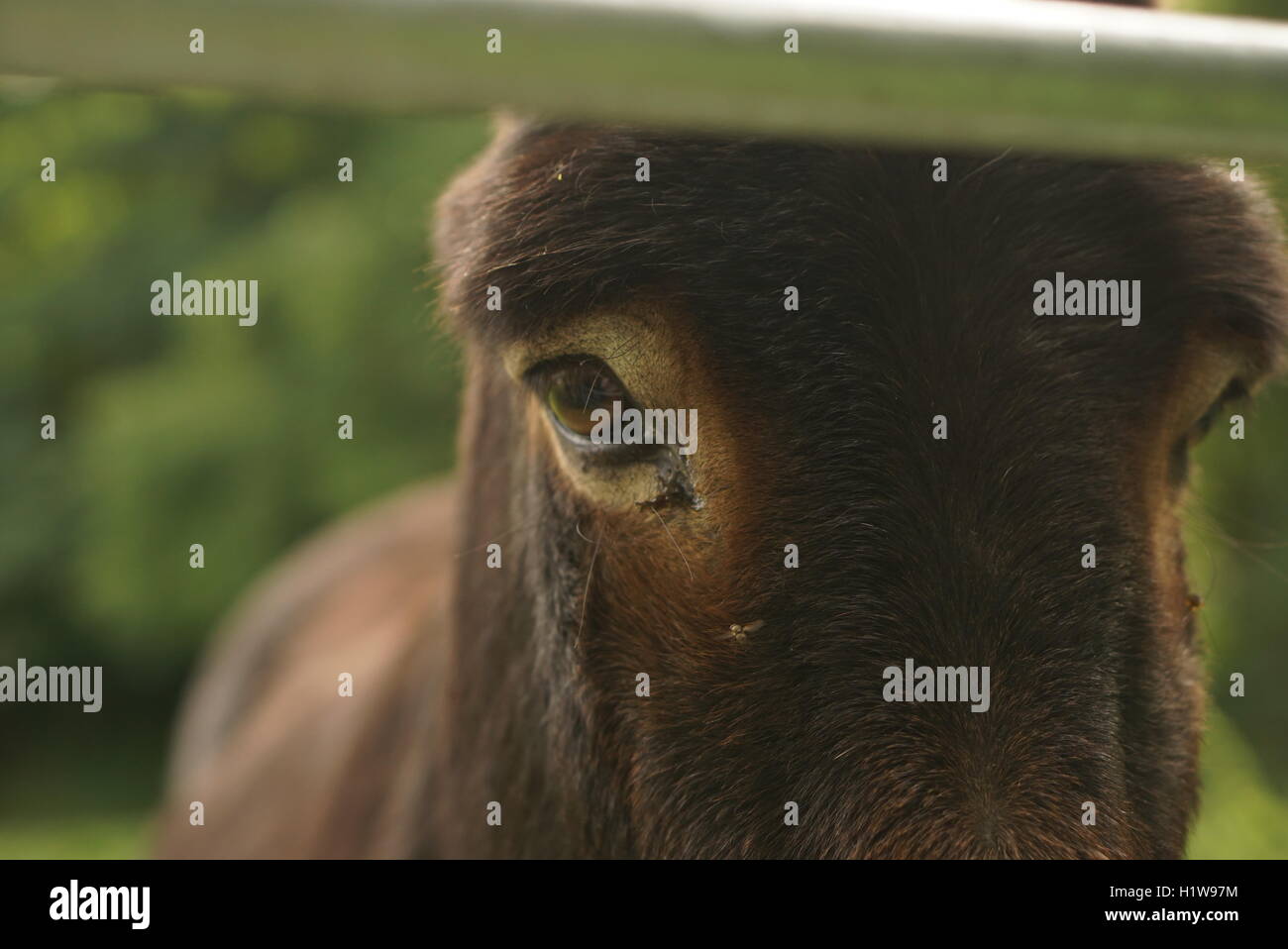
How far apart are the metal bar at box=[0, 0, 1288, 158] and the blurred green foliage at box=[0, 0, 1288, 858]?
801 centimetres

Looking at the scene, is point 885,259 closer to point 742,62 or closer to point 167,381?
point 742,62

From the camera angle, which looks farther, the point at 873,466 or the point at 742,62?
the point at 873,466

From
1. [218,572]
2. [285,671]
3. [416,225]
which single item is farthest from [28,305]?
[285,671]

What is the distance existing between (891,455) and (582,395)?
449mm

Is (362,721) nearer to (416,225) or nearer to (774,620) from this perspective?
(774,620)

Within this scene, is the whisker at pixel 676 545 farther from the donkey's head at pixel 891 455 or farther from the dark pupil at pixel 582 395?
the dark pupil at pixel 582 395

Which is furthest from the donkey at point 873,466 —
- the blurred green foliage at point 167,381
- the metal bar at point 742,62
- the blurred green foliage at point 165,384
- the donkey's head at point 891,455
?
the blurred green foliage at point 167,381

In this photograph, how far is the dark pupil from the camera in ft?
5.08

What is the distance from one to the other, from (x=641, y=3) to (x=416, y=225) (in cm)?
896

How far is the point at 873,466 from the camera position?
1386 millimetres

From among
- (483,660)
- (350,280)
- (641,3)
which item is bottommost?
(483,660)

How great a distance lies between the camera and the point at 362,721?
317 centimetres

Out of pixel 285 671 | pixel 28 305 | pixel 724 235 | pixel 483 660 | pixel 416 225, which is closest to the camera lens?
pixel 724 235

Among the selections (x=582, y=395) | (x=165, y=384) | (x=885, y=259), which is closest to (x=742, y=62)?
(x=885, y=259)
